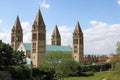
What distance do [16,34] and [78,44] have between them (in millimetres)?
24744

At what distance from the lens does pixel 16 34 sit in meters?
108

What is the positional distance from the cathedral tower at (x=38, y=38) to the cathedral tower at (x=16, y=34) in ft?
40.6

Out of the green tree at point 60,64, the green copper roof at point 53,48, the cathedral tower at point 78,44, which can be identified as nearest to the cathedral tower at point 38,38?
the green copper roof at point 53,48

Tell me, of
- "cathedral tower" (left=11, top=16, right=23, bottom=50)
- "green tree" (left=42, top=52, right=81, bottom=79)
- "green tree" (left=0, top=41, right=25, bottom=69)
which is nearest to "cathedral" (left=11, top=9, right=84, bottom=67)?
"cathedral tower" (left=11, top=16, right=23, bottom=50)

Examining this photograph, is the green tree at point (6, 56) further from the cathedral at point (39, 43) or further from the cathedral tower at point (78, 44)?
the cathedral tower at point (78, 44)

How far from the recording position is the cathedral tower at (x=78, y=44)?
114938 millimetres

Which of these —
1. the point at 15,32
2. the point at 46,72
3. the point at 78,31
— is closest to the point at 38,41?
the point at 15,32

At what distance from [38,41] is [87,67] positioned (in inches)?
721

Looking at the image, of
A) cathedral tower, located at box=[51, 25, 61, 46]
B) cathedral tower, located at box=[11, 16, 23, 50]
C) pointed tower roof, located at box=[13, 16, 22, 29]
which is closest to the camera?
pointed tower roof, located at box=[13, 16, 22, 29]

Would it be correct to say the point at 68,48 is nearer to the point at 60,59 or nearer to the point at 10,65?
the point at 60,59

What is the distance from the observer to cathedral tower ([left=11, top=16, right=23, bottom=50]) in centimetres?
10820

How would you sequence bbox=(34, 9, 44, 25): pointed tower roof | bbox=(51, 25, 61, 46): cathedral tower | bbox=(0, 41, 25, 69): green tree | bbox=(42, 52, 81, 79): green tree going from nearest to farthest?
1. bbox=(0, 41, 25, 69): green tree
2. bbox=(42, 52, 81, 79): green tree
3. bbox=(34, 9, 44, 25): pointed tower roof
4. bbox=(51, 25, 61, 46): cathedral tower

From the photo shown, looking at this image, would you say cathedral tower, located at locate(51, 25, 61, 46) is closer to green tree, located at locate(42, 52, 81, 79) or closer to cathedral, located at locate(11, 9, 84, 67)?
cathedral, located at locate(11, 9, 84, 67)

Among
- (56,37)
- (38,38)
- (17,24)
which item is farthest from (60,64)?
(56,37)
